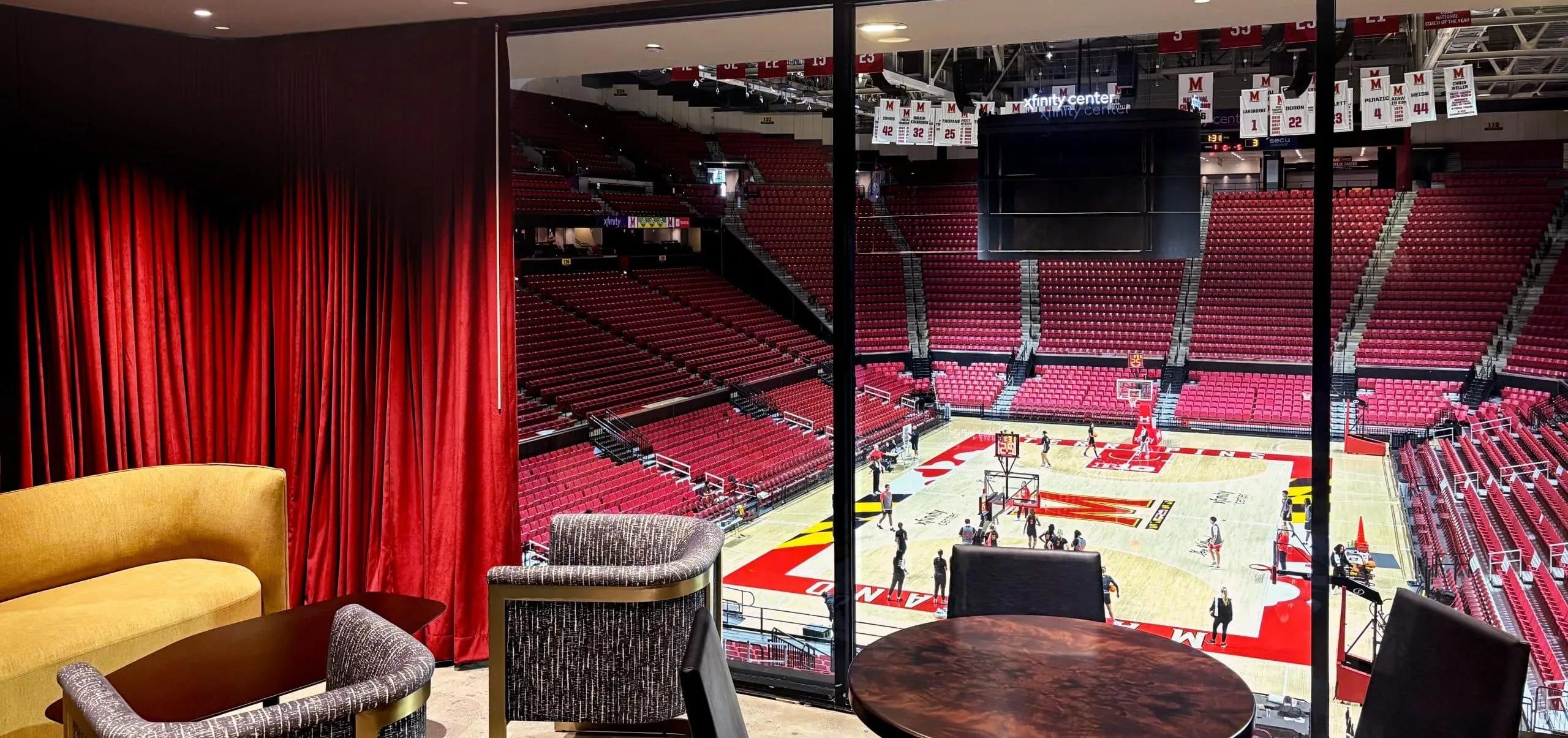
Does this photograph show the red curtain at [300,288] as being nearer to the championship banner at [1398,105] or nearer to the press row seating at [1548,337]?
the championship banner at [1398,105]

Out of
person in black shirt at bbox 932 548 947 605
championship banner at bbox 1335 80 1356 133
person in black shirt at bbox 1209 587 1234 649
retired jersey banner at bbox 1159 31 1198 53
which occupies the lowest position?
person in black shirt at bbox 1209 587 1234 649

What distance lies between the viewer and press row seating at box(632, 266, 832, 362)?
10.6 metres

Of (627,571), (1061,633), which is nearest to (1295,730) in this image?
(1061,633)

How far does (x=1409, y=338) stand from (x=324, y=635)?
10.0 meters

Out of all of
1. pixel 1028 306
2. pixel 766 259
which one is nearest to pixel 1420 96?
pixel 1028 306

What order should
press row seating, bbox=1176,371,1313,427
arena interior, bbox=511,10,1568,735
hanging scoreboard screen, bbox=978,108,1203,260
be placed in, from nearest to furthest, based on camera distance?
hanging scoreboard screen, bbox=978,108,1203,260 < arena interior, bbox=511,10,1568,735 < press row seating, bbox=1176,371,1313,427

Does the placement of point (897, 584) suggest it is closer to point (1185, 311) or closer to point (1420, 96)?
point (1185, 311)

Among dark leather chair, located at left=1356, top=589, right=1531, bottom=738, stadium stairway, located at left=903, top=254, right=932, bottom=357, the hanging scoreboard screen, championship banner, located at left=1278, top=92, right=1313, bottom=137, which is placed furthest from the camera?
stadium stairway, located at left=903, top=254, right=932, bottom=357

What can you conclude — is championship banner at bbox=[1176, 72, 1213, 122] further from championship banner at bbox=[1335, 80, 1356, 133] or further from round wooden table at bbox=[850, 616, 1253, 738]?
round wooden table at bbox=[850, 616, 1253, 738]

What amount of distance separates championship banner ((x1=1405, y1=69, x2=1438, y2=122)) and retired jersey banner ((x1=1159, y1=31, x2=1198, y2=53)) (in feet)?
3.03

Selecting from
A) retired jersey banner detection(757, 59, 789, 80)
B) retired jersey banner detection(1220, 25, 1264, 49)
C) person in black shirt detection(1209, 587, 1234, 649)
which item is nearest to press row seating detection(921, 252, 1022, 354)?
retired jersey banner detection(757, 59, 789, 80)

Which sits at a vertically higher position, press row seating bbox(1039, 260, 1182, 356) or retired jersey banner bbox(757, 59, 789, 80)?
retired jersey banner bbox(757, 59, 789, 80)

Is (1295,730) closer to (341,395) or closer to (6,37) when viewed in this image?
(341,395)

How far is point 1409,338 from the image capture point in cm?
994
